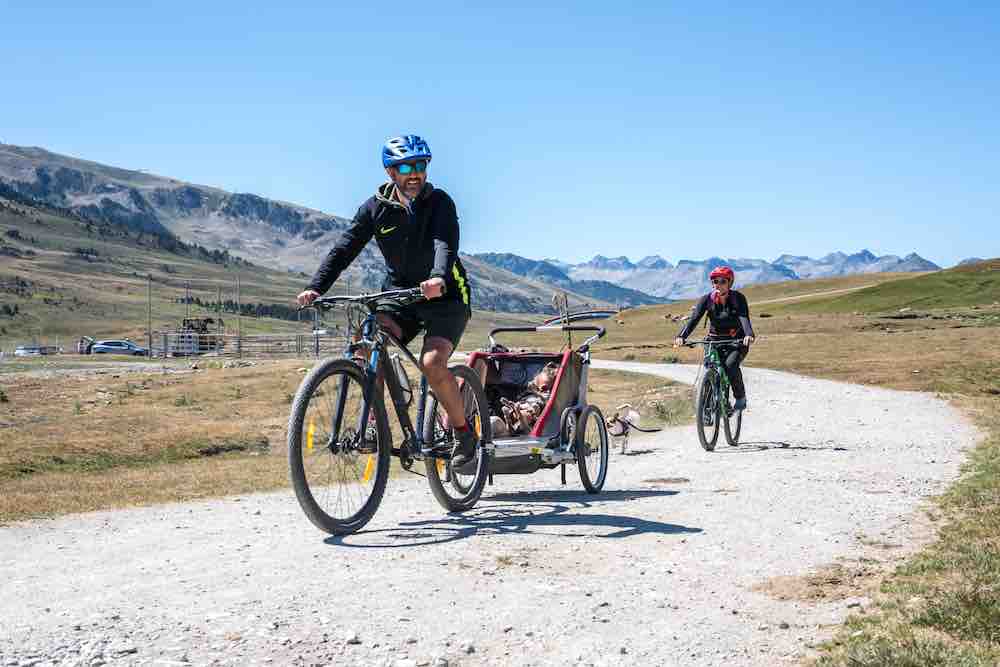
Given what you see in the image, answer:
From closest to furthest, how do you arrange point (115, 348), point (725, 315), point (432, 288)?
point (432, 288), point (725, 315), point (115, 348)

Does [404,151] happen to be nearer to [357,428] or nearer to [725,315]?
[357,428]

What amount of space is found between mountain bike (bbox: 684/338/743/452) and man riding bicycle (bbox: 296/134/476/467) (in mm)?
8407

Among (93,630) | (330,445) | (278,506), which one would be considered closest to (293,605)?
(93,630)

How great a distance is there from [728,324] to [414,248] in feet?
33.3

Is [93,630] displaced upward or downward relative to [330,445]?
downward

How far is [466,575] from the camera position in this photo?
6.73m

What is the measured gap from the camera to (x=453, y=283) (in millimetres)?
8500

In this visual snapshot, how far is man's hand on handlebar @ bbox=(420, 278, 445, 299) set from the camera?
7967 mm

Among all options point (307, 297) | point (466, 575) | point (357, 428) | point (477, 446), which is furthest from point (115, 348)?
point (466, 575)

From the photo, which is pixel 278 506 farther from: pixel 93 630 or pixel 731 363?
pixel 731 363

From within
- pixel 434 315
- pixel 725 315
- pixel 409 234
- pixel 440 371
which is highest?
pixel 409 234

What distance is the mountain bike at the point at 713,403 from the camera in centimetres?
1648

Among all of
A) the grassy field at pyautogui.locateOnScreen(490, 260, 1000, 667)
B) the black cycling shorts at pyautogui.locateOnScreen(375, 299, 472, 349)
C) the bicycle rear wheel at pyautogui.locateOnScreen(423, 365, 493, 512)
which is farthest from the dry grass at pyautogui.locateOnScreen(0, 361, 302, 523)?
the grassy field at pyautogui.locateOnScreen(490, 260, 1000, 667)

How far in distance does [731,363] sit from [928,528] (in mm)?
8814
